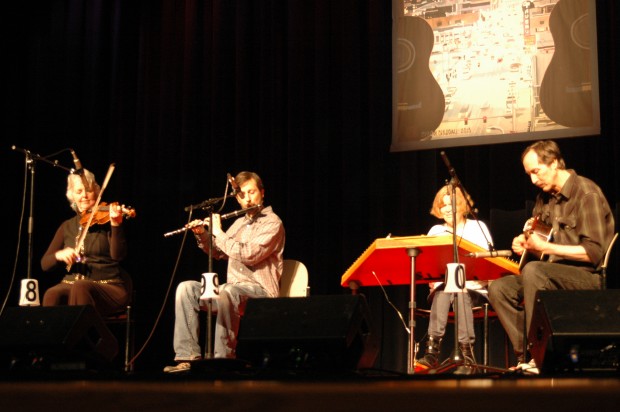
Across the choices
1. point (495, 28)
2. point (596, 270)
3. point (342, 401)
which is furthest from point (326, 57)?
point (342, 401)

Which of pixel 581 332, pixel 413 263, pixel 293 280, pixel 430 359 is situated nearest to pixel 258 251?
pixel 293 280

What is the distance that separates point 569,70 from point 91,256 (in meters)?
3.04

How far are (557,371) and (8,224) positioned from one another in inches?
178

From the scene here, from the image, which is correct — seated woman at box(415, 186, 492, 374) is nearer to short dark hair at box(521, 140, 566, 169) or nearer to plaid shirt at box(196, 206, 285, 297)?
short dark hair at box(521, 140, 566, 169)

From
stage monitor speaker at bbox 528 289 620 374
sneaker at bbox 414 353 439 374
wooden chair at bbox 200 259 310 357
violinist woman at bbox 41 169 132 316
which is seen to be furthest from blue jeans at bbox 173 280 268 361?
stage monitor speaker at bbox 528 289 620 374

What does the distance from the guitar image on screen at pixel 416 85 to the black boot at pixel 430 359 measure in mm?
1400

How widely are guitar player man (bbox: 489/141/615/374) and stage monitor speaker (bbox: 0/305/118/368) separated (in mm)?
1804

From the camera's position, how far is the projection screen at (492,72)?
4715 mm

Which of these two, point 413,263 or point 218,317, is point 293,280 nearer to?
point 218,317

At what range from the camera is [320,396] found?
Answer: 976 mm

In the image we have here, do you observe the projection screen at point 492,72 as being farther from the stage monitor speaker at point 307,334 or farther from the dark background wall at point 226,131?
the stage monitor speaker at point 307,334

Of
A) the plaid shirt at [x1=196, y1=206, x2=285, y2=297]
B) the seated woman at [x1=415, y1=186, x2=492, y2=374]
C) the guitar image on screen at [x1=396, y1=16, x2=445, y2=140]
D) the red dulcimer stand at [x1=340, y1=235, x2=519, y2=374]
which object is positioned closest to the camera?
the red dulcimer stand at [x1=340, y1=235, x2=519, y2=374]

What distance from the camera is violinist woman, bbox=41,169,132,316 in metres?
4.60

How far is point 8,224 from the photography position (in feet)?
19.6
